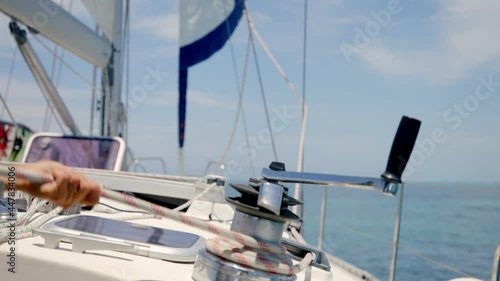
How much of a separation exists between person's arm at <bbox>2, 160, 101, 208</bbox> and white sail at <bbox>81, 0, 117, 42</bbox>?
3142 millimetres

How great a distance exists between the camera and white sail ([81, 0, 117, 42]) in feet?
11.8

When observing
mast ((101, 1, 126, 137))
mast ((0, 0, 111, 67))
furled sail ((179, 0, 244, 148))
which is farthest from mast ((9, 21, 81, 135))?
furled sail ((179, 0, 244, 148))

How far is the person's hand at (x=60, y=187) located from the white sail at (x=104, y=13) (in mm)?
3141

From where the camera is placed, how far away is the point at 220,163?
3.67 m

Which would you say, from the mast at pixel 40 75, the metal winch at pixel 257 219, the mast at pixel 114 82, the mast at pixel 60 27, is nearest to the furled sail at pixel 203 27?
the mast at pixel 114 82

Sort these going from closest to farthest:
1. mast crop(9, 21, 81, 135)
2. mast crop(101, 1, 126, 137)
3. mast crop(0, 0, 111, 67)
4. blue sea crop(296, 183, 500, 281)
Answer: mast crop(0, 0, 111, 67) → mast crop(9, 21, 81, 135) → mast crop(101, 1, 126, 137) → blue sea crop(296, 183, 500, 281)

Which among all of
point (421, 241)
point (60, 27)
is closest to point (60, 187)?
point (60, 27)

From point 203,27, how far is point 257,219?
149 inches

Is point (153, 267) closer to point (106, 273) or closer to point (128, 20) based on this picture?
Result: point (106, 273)

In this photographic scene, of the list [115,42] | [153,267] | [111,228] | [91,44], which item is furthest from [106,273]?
[115,42]

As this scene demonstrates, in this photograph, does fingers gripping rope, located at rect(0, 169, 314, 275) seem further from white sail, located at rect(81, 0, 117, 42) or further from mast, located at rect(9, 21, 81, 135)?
white sail, located at rect(81, 0, 117, 42)

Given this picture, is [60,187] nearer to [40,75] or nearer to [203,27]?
[40,75]

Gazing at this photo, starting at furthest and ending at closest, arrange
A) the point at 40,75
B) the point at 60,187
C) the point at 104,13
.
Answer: the point at 104,13 → the point at 40,75 → the point at 60,187

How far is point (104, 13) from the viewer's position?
3.64 m
